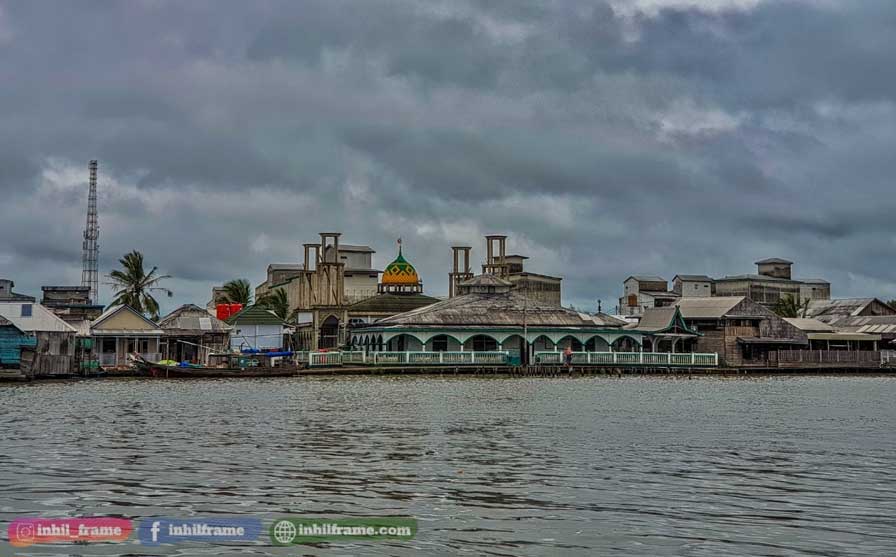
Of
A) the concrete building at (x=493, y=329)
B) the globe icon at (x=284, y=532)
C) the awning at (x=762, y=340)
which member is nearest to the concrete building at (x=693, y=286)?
the awning at (x=762, y=340)

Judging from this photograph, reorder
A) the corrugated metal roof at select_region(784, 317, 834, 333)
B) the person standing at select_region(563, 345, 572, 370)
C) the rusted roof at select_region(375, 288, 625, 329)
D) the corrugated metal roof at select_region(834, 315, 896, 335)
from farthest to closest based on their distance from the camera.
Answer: the corrugated metal roof at select_region(784, 317, 834, 333), the corrugated metal roof at select_region(834, 315, 896, 335), the rusted roof at select_region(375, 288, 625, 329), the person standing at select_region(563, 345, 572, 370)

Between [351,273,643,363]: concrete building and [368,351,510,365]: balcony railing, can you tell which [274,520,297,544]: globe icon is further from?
[351,273,643,363]: concrete building

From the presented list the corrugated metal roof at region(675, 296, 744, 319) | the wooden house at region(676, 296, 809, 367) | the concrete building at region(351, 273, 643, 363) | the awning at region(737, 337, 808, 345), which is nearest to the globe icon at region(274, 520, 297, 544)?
the concrete building at region(351, 273, 643, 363)

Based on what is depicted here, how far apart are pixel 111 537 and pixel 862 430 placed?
22294 millimetres

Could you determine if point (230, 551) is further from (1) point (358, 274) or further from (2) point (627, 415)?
(1) point (358, 274)

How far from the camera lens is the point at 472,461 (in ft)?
71.4

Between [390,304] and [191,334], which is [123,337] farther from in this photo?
[390,304]

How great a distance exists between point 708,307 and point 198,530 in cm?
8234

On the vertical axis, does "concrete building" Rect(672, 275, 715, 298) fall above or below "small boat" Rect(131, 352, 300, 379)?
above

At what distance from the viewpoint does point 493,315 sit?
80.6m

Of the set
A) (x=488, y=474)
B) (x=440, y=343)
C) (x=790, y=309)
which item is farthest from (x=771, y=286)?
(x=488, y=474)

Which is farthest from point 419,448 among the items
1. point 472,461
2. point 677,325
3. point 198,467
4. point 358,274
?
point 358,274

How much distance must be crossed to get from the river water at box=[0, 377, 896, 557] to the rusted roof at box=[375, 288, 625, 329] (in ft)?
132

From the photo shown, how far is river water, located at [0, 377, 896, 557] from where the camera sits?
47.0 ft
